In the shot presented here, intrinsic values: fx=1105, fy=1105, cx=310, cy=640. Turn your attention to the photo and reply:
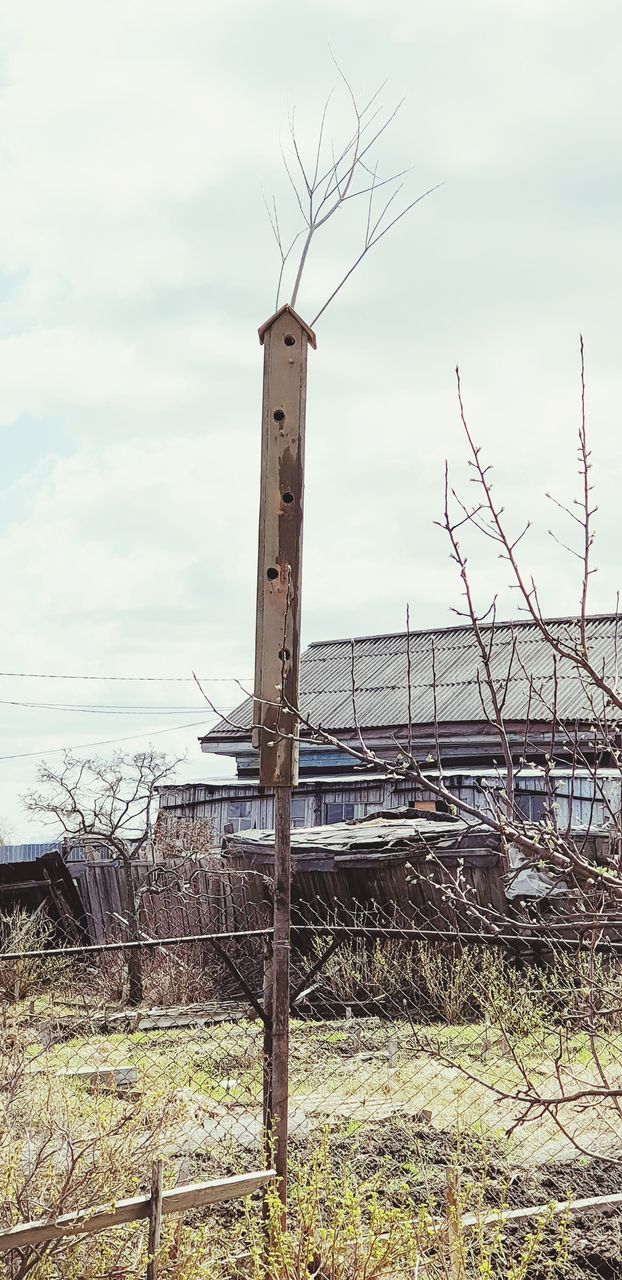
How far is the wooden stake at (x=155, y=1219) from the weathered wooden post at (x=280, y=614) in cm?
55

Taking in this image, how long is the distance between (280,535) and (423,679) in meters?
16.6

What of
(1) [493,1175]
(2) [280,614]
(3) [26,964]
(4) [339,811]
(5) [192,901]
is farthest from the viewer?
(4) [339,811]

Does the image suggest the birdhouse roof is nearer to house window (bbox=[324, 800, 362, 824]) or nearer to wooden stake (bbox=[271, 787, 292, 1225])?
wooden stake (bbox=[271, 787, 292, 1225])

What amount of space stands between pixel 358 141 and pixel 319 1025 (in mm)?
9525

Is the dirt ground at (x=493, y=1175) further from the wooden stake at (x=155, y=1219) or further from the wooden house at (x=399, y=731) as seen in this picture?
the wooden house at (x=399, y=731)

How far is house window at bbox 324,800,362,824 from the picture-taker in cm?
1791

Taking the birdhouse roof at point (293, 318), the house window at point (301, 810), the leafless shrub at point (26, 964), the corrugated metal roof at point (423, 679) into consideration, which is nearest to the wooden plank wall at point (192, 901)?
the leafless shrub at point (26, 964)

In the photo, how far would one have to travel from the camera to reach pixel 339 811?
18.0m

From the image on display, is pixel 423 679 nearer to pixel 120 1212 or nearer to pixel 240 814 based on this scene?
pixel 240 814

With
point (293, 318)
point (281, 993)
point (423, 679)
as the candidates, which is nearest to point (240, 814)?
point (423, 679)

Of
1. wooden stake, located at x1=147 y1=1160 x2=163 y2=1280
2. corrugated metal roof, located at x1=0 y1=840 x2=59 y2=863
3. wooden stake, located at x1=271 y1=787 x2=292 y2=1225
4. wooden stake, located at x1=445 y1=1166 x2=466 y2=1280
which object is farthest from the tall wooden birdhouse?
corrugated metal roof, located at x1=0 y1=840 x2=59 y2=863

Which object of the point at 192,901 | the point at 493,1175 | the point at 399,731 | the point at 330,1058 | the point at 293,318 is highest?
the point at 293,318

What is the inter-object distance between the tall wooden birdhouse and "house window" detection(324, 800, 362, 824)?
13.5 metres

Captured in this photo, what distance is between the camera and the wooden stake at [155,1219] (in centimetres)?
379
